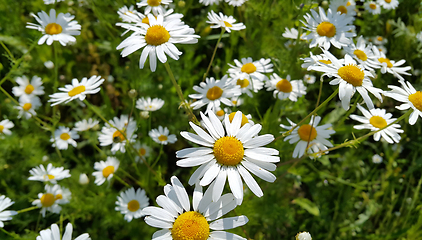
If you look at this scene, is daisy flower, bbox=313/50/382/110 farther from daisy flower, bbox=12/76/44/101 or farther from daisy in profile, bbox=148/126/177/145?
daisy flower, bbox=12/76/44/101

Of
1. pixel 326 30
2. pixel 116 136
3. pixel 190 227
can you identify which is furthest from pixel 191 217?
pixel 326 30

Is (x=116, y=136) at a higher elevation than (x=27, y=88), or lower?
lower

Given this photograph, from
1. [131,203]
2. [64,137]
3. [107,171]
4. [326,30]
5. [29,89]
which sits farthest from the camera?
[29,89]

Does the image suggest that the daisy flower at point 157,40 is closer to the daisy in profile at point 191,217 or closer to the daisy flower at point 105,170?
the daisy in profile at point 191,217

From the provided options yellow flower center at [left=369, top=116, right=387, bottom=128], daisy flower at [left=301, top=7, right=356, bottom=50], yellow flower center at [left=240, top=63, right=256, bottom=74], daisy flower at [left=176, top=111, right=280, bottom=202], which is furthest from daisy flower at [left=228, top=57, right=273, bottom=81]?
daisy flower at [left=176, top=111, right=280, bottom=202]

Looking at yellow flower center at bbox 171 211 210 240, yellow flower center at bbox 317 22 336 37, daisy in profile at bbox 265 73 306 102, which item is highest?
yellow flower center at bbox 317 22 336 37

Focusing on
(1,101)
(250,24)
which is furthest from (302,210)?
(1,101)

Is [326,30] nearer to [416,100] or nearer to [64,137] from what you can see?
[416,100]
